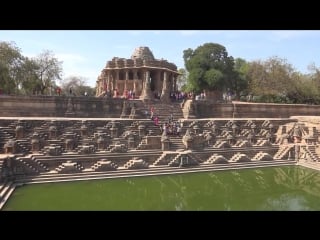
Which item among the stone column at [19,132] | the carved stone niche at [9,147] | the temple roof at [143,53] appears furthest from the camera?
the temple roof at [143,53]

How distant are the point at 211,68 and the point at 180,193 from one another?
22.4 m

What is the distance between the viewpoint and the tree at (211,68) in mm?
31334

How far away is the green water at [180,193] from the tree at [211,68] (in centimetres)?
1792

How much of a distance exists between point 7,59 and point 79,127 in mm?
14891

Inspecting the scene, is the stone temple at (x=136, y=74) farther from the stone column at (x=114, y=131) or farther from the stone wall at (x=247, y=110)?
the stone column at (x=114, y=131)

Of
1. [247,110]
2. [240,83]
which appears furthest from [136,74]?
[240,83]

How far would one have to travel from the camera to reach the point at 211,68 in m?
32.4

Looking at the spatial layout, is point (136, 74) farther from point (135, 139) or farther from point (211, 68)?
point (135, 139)

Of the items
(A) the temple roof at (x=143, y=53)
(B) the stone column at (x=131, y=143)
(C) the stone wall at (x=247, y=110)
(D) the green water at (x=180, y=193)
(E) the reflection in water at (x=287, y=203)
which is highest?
(A) the temple roof at (x=143, y=53)

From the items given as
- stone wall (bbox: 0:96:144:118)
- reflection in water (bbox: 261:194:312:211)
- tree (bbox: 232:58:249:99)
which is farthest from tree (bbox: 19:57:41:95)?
reflection in water (bbox: 261:194:312:211)

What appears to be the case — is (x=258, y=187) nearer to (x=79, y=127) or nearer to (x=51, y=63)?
(x=79, y=127)

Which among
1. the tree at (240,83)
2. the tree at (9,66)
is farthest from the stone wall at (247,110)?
the tree at (9,66)

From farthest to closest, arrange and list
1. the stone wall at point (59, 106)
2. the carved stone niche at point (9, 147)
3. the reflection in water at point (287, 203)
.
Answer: the stone wall at point (59, 106) → the carved stone niche at point (9, 147) → the reflection in water at point (287, 203)

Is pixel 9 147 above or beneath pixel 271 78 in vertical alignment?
beneath
